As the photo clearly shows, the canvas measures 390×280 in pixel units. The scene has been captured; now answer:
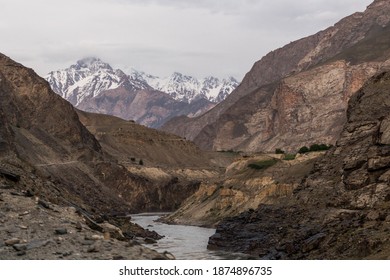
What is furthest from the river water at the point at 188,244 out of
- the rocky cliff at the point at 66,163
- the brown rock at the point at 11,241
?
the brown rock at the point at 11,241

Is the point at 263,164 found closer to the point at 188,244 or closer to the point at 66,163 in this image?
the point at 188,244

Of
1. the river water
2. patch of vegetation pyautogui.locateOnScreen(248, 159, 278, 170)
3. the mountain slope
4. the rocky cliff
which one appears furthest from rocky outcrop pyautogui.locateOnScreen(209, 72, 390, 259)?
the mountain slope

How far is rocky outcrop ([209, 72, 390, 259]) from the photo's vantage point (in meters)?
38.2

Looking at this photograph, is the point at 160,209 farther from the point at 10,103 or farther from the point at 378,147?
the point at 378,147

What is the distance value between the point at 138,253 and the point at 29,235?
4937 millimetres

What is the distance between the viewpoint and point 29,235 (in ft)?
79.3

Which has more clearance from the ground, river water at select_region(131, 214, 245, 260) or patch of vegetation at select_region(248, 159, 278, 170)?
patch of vegetation at select_region(248, 159, 278, 170)

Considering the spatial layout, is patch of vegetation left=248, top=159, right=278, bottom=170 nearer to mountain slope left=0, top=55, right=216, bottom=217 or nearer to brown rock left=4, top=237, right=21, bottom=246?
mountain slope left=0, top=55, right=216, bottom=217

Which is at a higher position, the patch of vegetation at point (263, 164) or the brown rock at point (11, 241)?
the patch of vegetation at point (263, 164)

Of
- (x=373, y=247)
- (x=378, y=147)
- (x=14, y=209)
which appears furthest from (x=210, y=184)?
(x=14, y=209)

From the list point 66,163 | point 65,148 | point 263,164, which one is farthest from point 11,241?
point 65,148

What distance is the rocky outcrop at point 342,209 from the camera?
38219 mm

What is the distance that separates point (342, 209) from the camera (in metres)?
48.2

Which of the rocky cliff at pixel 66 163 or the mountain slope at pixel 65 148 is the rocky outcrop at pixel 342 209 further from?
the mountain slope at pixel 65 148
